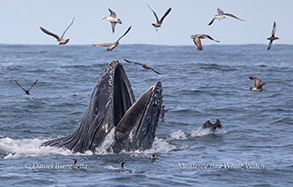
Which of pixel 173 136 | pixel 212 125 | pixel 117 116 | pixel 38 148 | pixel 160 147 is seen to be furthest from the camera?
pixel 212 125

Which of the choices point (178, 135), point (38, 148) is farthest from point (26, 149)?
point (178, 135)

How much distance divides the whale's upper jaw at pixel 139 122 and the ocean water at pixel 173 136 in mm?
258

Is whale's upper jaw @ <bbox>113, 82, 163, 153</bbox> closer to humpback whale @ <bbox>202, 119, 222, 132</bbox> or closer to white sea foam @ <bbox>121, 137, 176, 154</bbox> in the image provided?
white sea foam @ <bbox>121, 137, 176, 154</bbox>

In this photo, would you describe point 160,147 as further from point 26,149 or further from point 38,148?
point 26,149

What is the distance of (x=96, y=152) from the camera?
12.7 m

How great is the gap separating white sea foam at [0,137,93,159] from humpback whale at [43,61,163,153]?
1.68ft

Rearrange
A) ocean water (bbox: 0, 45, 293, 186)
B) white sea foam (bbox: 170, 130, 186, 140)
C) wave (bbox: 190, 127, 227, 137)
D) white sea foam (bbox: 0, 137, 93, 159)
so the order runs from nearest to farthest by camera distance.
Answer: ocean water (bbox: 0, 45, 293, 186)
white sea foam (bbox: 0, 137, 93, 159)
white sea foam (bbox: 170, 130, 186, 140)
wave (bbox: 190, 127, 227, 137)

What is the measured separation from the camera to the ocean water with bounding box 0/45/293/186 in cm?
1188

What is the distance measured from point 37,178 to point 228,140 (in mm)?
6801

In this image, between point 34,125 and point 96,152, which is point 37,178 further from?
point 34,125

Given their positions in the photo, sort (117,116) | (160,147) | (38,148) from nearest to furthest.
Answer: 1. (117,116)
2. (38,148)
3. (160,147)

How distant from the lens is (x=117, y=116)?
1309cm

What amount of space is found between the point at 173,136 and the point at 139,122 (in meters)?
4.80

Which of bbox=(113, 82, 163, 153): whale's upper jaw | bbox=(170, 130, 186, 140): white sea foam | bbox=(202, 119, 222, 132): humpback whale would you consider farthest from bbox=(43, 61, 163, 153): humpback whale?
bbox=(202, 119, 222, 132): humpback whale
